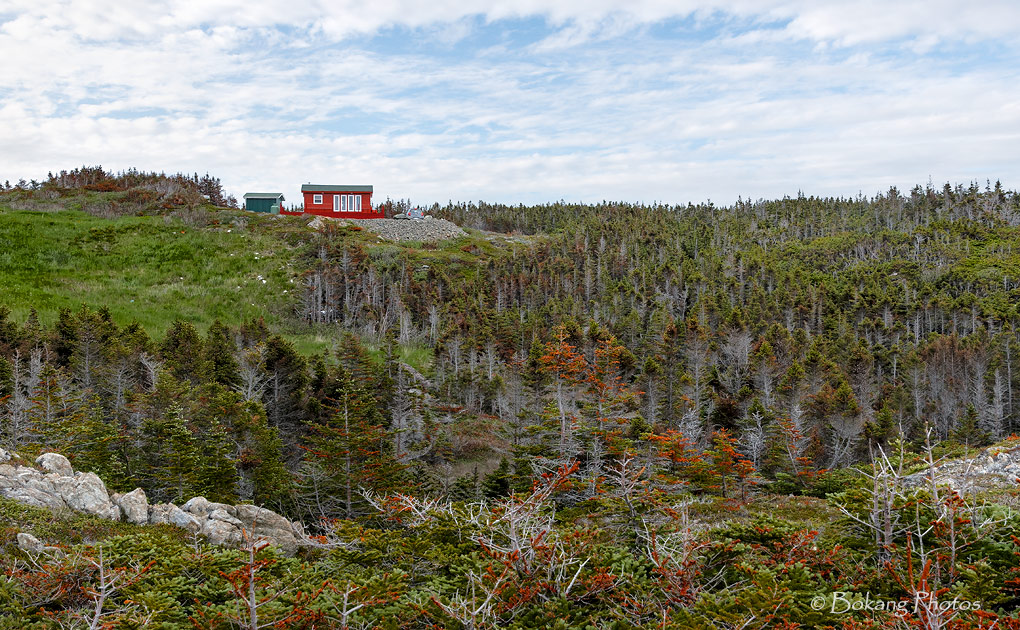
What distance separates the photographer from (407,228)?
91.8 meters

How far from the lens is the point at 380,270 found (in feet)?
233

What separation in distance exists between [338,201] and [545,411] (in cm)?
6948

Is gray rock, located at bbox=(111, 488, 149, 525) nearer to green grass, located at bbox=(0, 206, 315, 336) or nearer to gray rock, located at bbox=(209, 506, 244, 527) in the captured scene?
gray rock, located at bbox=(209, 506, 244, 527)

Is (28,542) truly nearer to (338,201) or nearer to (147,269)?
(147,269)

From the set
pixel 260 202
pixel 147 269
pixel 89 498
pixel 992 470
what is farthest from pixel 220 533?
pixel 260 202

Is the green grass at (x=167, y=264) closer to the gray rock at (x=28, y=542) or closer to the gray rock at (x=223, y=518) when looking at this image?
the gray rock at (x=223, y=518)

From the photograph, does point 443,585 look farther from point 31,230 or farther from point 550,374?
point 31,230

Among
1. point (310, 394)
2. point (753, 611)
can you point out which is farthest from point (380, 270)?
point (753, 611)

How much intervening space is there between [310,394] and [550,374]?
14725 mm

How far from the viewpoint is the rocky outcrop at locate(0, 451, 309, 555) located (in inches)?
503

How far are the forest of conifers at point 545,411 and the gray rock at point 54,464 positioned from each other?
4.17 m

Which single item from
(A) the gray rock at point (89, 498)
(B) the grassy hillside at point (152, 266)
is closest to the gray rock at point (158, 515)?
(A) the gray rock at point (89, 498)

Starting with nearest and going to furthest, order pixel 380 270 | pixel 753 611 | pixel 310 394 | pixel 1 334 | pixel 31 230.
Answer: pixel 753 611 → pixel 1 334 → pixel 310 394 → pixel 31 230 → pixel 380 270

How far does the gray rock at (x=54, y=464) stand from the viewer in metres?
14.5
